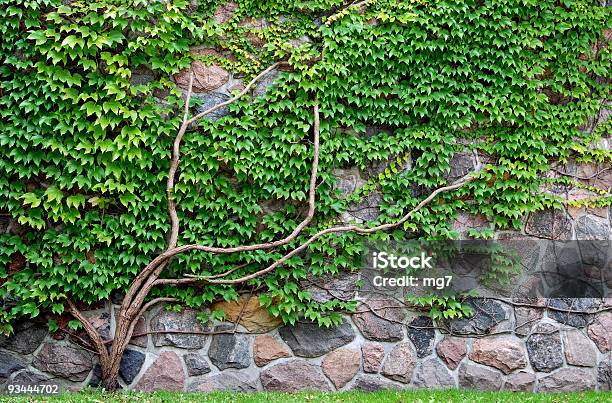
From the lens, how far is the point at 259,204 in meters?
4.16

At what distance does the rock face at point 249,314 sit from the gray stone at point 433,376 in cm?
114

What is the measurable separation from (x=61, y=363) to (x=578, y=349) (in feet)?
12.9

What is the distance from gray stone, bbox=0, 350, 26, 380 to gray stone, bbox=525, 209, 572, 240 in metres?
3.99

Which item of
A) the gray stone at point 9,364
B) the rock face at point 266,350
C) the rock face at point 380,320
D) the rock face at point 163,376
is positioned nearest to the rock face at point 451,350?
the rock face at point 380,320

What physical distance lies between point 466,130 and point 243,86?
1.80m

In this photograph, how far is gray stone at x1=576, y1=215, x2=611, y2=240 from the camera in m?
4.37

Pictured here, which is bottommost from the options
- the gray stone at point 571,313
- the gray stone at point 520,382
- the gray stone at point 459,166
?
the gray stone at point 520,382

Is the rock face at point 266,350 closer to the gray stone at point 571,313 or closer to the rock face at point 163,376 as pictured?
the rock face at point 163,376

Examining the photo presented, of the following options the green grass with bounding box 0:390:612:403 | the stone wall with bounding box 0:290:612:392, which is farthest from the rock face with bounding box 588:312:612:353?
the green grass with bounding box 0:390:612:403

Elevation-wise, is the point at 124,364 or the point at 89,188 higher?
the point at 89,188

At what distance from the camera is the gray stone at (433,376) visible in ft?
13.6

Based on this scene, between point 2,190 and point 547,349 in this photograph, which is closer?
point 2,190

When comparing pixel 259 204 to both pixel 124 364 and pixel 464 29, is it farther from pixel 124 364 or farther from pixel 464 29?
pixel 464 29

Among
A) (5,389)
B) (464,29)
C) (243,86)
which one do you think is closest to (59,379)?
(5,389)
